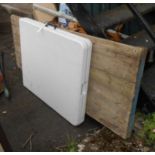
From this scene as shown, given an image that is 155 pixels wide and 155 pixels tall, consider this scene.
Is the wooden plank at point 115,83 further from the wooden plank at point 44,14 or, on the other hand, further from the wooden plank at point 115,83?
the wooden plank at point 44,14

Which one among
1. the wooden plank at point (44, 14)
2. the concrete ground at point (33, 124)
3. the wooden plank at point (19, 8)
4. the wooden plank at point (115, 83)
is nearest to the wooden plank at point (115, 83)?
the wooden plank at point (115, 83)

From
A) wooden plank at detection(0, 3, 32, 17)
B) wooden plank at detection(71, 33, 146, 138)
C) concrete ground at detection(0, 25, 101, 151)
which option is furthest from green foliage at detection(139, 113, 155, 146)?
wooden plank at detection(0, 3, 32, 17)

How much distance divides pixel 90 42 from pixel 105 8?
3.54 ft

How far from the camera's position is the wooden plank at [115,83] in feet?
5.36

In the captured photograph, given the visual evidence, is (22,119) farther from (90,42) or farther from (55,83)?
(90,42)

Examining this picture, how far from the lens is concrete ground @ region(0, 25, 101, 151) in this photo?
6.30 ft

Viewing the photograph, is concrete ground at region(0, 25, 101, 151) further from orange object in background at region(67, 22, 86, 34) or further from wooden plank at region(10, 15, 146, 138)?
orange object in background at region(67, 22, 86, 34)

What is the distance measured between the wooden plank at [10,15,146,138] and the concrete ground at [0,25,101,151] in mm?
228

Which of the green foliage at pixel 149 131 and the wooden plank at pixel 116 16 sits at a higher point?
the wooden plank at pixel 116 16

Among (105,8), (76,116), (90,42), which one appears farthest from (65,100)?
(105,8)

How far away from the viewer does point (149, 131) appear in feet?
6.12

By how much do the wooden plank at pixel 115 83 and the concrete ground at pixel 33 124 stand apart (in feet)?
0.75

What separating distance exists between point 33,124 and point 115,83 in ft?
2.51

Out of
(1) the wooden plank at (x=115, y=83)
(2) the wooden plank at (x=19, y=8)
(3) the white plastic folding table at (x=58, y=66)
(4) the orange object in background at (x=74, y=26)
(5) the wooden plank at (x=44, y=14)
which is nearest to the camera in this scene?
(1) the wooden plank at (x=115, y=83)
